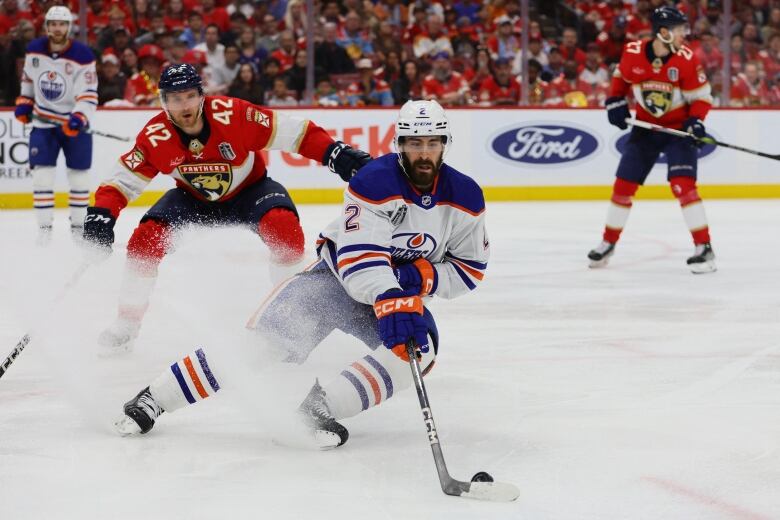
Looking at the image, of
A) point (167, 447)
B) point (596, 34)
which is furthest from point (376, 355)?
point (596, 34)

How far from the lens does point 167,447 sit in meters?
2.60

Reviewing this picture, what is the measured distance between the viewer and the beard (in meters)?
2.54

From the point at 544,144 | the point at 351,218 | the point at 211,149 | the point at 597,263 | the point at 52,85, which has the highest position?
the point at 351,218

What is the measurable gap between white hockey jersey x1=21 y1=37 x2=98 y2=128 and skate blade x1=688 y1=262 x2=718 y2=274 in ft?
11.0

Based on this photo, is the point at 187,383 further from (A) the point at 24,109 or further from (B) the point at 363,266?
(A) the point at 24,109

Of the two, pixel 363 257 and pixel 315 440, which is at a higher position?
pixel 363 257

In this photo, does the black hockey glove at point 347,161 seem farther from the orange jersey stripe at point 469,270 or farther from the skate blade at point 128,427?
the skate blade at point 128,427

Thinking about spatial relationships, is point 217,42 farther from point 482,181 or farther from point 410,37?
point 482,181

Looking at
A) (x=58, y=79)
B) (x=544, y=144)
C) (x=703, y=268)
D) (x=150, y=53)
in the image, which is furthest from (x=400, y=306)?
(x=544, y=144)

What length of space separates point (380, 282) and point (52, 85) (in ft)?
14.7

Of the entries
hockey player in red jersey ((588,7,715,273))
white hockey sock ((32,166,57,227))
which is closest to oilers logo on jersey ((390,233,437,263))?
hockey player in red jersey ((588,7,715,273))

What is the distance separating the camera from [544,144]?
8.97m

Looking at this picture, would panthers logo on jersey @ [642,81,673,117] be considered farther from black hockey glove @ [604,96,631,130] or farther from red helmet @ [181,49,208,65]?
red helmet @ [181,49,208,65]

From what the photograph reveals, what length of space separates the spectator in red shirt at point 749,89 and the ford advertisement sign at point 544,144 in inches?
46.5
